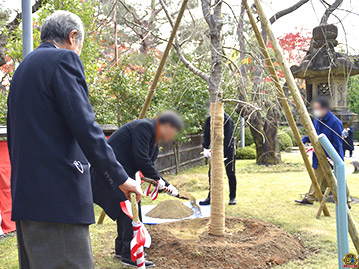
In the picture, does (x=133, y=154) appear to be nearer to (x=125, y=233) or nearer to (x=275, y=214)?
(x=125, y=233)

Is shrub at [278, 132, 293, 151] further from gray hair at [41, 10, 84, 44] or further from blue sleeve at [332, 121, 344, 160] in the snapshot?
gray hair at [41, 10, 84, 44]

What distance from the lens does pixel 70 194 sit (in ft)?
5.65

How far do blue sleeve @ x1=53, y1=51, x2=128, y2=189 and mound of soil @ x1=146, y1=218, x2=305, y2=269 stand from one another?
2.00 metres

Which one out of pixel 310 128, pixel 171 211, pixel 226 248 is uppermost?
pixel 310 128

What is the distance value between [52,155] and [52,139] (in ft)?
0.24

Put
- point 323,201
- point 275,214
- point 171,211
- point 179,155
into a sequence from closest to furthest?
point 323,201 → point 171,211 → point 275,214 → point 179,155

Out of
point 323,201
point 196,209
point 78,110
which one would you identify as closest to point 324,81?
point 323,201

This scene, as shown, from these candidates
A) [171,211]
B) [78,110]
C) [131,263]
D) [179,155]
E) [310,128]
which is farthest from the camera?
[179,155]

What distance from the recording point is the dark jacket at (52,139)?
1.67m

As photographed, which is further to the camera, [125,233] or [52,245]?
[125,233]

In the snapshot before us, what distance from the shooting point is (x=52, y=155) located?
1.69 meters

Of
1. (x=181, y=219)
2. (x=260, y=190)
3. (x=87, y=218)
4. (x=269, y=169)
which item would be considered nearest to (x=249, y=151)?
(x=269, y=169)

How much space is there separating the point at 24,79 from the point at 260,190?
6.59 metres

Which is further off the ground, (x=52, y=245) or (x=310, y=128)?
(x=310, y=128)
